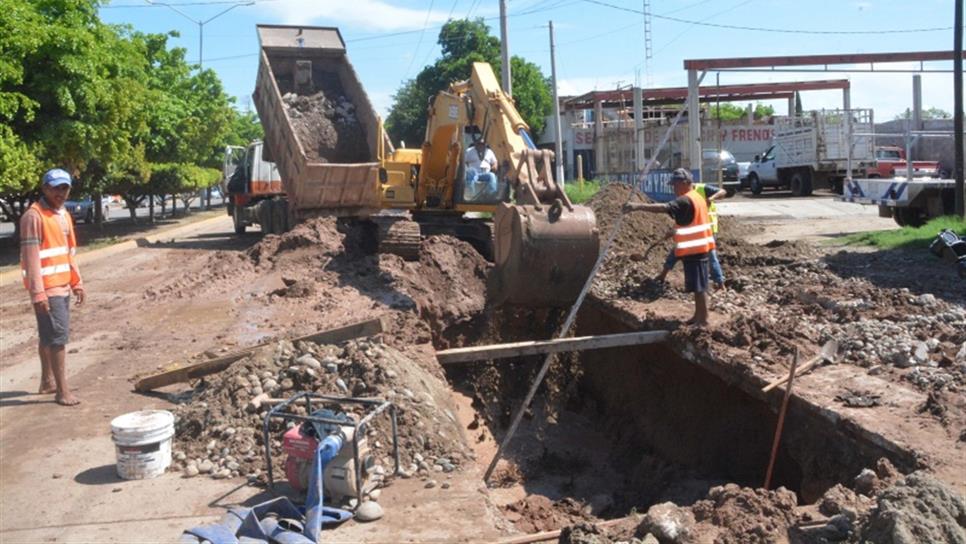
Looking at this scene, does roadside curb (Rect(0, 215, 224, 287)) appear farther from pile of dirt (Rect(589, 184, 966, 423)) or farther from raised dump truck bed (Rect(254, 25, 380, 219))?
pile of dirt (Rect(589, 184, 966, 423))

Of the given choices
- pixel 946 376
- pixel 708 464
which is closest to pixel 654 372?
pixel 708 464

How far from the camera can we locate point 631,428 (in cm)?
1041

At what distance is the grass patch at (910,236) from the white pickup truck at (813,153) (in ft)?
34.7

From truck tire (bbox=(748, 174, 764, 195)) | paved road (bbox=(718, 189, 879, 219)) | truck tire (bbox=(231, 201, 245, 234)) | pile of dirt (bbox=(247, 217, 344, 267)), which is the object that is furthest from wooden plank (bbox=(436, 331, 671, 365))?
truck tire (bbox=(748, 174, 764, 195))

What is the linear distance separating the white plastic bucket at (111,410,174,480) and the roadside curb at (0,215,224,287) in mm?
11613

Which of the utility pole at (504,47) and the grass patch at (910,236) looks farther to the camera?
the utility pole at (504,47)

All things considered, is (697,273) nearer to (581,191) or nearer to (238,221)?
(238,221)

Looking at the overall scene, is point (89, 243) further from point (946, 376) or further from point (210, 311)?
point (946, 376)

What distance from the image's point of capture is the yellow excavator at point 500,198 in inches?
355

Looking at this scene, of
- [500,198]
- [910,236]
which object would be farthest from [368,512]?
[910,236]

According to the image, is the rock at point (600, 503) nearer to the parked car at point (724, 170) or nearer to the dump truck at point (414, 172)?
the dump truck at point (414, 172)

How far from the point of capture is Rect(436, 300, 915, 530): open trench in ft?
22.5

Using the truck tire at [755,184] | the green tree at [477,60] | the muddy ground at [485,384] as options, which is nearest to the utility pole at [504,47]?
the muddy ground at [485,384]

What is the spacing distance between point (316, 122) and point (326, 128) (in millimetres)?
204
